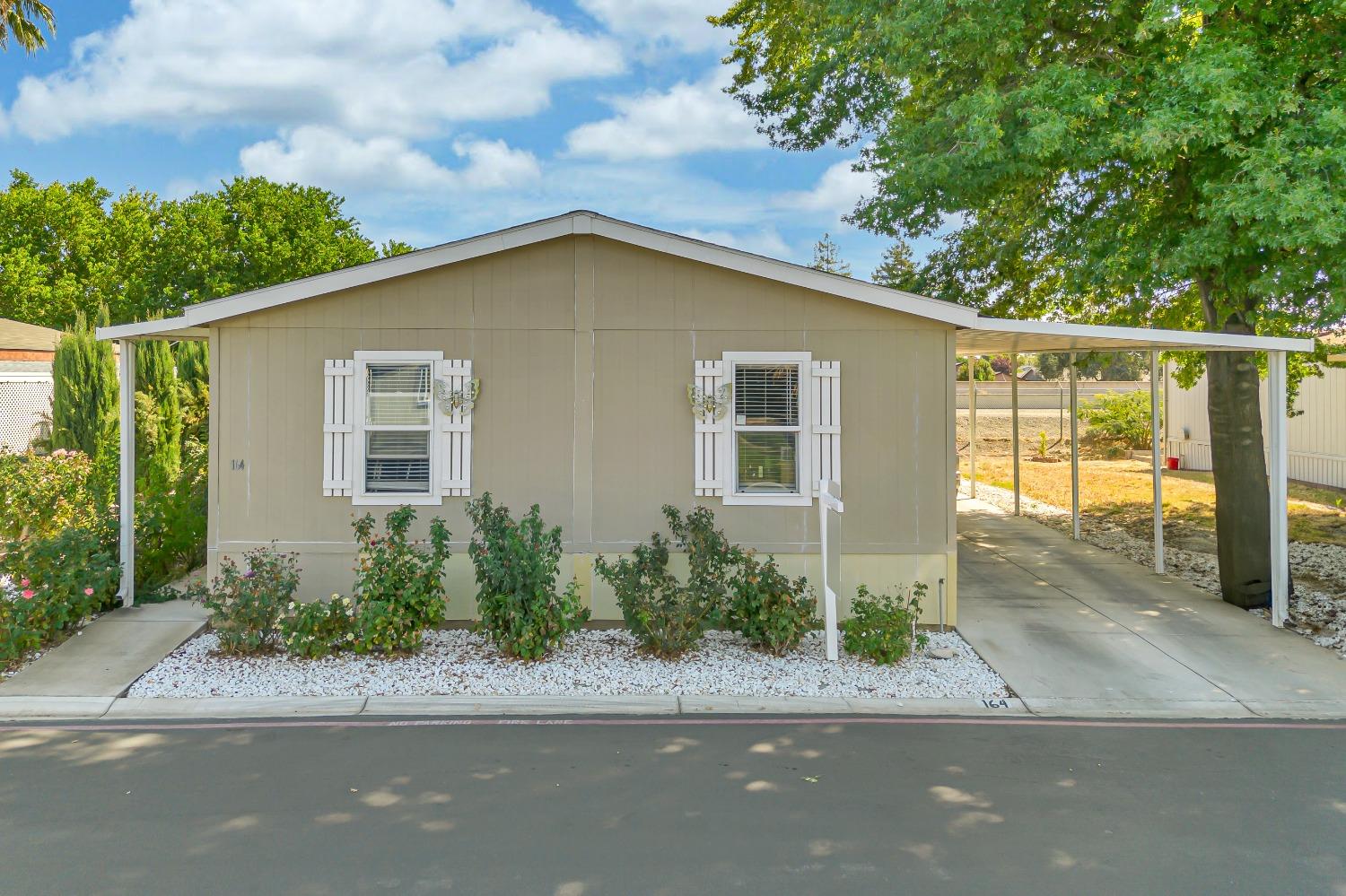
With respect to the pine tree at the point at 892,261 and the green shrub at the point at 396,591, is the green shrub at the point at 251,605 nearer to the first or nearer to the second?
the green shrub at the point at 396,591

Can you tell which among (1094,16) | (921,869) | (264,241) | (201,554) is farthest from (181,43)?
(921,869)

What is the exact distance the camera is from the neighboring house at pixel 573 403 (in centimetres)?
750

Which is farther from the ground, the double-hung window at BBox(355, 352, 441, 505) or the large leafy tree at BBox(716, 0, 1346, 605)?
the large leafy tree at BBox(716, 0, 1346, 605)

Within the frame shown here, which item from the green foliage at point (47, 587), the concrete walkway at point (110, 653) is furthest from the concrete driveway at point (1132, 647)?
the green foliage at point (47, 587)

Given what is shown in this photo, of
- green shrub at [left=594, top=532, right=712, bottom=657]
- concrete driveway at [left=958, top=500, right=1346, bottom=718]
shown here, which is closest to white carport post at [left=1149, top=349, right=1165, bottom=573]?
concrete driveway at [left=958, top=500, right=1346, bottom=718]

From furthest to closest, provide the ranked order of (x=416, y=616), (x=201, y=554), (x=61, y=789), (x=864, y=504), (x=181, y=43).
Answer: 1. (x=181, y=43)
2. (x=201, y=554)
3. (x=864, y=504)
4. (x=416, y=616)
5. (x=61, y=789)

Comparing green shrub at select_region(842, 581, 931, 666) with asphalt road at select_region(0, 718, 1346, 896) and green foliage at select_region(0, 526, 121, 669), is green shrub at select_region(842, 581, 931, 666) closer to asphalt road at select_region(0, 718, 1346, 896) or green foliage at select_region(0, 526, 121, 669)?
asphalt road at select_region(0, 718, 1346, 896)

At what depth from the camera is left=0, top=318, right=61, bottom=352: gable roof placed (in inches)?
727

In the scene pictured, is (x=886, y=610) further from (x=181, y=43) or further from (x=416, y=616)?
(x=181, y=43)

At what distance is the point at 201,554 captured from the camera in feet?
32.4

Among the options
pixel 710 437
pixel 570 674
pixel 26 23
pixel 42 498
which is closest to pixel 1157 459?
pixel 710 437

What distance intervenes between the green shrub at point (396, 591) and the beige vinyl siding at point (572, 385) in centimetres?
82

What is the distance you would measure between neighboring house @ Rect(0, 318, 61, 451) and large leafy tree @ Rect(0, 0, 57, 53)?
723 centimetres

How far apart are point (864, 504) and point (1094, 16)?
5480 millimetres
